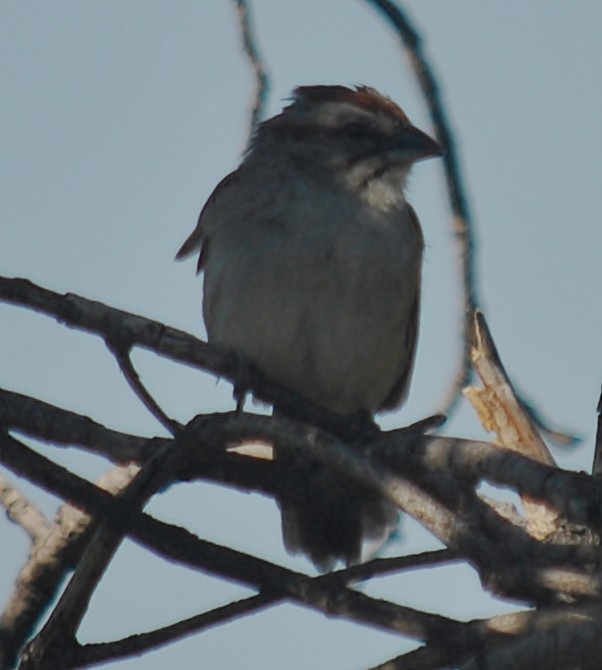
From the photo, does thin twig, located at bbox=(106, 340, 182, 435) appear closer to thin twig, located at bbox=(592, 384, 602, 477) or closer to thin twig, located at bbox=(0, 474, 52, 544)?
thin twig, located at bbox=(0, 474, 52, 544)

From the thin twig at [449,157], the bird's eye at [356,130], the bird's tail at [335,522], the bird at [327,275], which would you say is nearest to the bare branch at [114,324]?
the thin twig at [449,157]

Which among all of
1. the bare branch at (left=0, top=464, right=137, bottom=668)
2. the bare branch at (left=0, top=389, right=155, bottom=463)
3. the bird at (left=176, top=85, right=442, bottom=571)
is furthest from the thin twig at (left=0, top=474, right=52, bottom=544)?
the bird at (left=176, top=85, right=442, bottom=571)

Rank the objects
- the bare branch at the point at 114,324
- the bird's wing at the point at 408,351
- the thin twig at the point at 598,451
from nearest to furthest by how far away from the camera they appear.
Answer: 1. the thin twig at the point at 598,451
2. the bare branch at the point at 114,324
3. the bird's wing at the point at 408,351

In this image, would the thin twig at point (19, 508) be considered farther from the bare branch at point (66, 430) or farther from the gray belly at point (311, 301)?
the gray belly at point (311, 301)

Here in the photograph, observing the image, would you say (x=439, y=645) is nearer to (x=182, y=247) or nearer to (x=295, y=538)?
(x=295, y=538)

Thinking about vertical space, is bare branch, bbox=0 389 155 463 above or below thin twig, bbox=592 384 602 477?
below

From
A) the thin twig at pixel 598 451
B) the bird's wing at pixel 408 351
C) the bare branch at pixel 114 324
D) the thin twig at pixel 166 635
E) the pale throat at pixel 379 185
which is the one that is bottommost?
the thin twig at pixel 166 635
